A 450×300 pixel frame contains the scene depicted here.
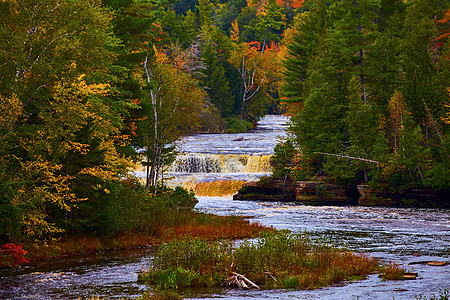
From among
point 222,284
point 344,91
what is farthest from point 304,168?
point 222,284

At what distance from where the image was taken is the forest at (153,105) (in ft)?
61.1

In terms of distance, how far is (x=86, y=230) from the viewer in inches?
819

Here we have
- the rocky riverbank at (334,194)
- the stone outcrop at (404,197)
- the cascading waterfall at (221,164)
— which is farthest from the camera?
the cascading waterfall at (221,164)

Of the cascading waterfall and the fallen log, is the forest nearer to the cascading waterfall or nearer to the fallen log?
the cascading waterfall

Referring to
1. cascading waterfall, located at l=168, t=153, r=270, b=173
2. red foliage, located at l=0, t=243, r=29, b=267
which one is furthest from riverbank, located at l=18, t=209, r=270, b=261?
cascading waterfall, located at l=168, t=153, r=270, b=173

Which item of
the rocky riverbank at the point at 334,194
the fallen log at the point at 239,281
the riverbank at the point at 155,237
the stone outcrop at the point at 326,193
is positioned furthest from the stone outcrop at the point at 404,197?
the fallen log at the point at 239,281

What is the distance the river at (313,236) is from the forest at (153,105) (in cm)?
237

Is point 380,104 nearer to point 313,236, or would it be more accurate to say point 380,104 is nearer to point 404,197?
point 404,197

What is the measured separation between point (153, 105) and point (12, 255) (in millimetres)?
17182

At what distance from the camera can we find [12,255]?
16812 millimetres

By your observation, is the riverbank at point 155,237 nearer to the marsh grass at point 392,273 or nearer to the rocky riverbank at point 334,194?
the marsh grass at point 392,273

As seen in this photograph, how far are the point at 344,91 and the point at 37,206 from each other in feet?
118

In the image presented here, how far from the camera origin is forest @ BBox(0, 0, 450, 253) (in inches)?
733

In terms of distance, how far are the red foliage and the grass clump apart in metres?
4.65
